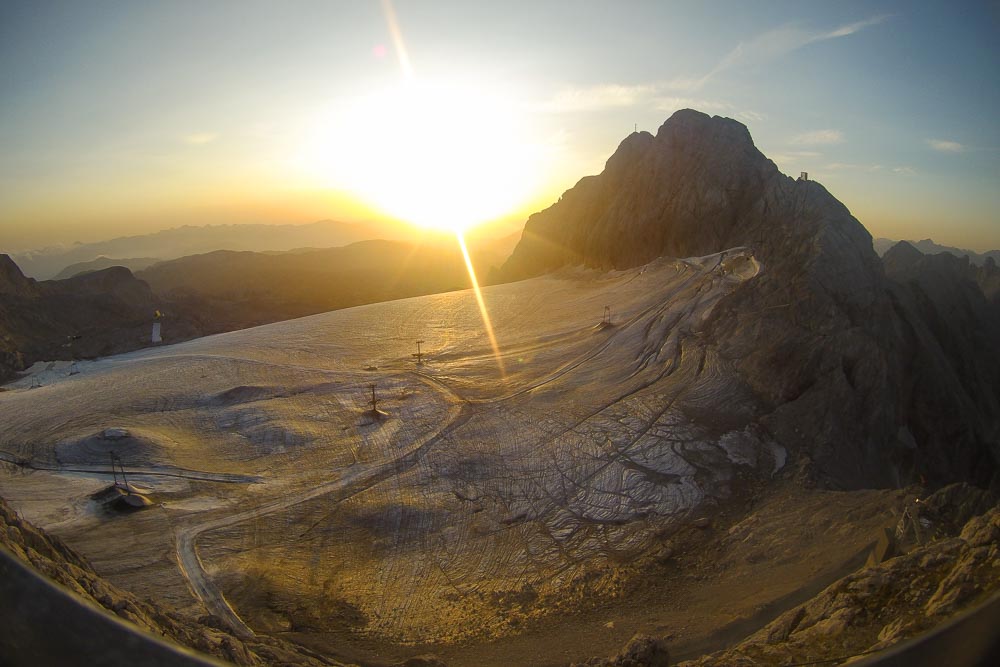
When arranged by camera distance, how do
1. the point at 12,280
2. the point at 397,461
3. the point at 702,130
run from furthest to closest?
the point at 12,280
the point at 702,130
the point at 397,461

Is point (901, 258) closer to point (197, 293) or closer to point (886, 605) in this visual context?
point (886, 605)

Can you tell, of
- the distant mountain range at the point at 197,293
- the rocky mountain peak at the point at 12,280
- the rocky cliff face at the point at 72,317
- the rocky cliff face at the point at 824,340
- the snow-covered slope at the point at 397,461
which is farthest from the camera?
the rocky mountain peak at the point at 12,280

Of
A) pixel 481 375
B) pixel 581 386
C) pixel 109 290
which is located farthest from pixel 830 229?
pixel 109 290

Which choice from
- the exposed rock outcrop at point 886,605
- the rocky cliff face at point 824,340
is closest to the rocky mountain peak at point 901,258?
the rocky cliff face at point 824,340

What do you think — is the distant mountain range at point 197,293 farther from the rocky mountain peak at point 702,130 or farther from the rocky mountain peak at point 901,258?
the rocky mountain peak at point 901,258

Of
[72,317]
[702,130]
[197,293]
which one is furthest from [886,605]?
[197,293]

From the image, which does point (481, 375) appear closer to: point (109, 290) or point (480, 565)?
point (480, 565)

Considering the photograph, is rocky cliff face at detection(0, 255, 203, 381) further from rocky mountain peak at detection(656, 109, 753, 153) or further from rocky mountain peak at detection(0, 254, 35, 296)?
rocky mountain peak at detection(656, 109, 753, 153)

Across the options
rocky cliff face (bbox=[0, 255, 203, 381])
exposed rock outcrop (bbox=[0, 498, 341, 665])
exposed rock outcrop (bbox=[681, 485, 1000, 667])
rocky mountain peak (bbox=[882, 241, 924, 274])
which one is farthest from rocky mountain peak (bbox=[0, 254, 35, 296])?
rocky mountain peak (bbox=[882, 241, 924, 274])
